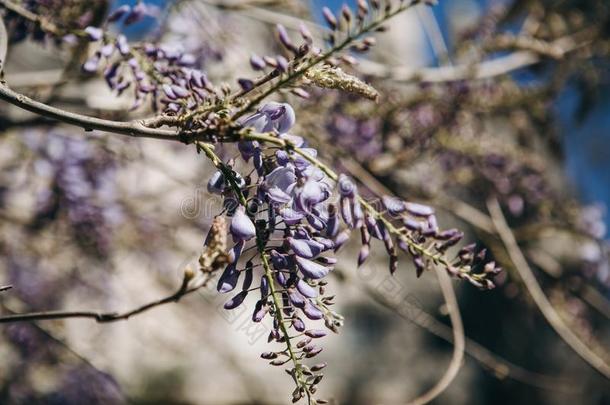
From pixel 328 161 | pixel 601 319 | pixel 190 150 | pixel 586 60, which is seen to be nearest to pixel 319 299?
pixel 328 161

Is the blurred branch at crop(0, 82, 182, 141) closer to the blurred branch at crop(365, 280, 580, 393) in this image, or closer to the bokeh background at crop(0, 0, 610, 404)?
the bokeh background at crop(0, 0, 610, 404)

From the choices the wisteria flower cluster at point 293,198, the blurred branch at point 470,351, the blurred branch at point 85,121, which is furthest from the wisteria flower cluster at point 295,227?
the blurred branch at point 470,351

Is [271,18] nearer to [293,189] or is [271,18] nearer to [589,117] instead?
[293,189]

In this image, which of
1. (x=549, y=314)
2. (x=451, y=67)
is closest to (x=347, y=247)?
(x=451, y=67)

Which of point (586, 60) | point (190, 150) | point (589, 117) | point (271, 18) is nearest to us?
point (271, 18)

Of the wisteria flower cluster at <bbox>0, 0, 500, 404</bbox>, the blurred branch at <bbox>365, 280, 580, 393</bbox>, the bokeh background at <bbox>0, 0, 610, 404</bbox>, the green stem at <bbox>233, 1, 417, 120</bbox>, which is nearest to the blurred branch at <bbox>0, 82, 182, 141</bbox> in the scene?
the wisteria flower cluster at <bbox>0, 0, 500, 404</bbox>

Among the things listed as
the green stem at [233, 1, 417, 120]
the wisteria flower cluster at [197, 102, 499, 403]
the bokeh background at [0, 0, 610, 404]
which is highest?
the green stem at [233, 1, 417, 120]

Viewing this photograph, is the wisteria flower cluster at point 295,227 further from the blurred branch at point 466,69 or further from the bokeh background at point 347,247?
the blurred branch at point 466,69

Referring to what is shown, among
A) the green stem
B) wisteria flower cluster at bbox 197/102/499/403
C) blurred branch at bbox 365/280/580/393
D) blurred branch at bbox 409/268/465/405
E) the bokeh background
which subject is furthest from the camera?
the bokeh background

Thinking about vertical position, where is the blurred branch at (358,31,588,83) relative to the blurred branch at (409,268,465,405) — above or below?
above
